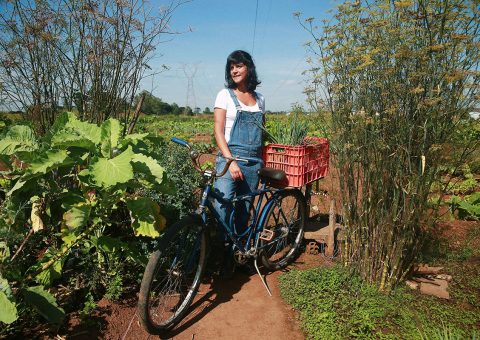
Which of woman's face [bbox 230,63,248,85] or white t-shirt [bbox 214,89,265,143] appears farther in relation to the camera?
woman's face [bbox 230,63,248,85]

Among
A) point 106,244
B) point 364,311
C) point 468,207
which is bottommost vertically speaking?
point 364,311

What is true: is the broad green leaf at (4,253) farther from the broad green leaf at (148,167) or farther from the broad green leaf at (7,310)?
the broad green leaf at (148,167)

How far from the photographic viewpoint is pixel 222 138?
3.25m

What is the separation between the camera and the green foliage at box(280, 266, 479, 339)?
2.77m

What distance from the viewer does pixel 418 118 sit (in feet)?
8.87

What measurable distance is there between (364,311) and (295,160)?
4.80 ft

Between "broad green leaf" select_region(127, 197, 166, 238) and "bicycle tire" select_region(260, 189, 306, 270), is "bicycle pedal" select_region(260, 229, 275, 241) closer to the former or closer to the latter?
"bicycle tire" select_region(260, 189, 306, 270)

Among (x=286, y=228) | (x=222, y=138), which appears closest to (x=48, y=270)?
(x=222, y=138)

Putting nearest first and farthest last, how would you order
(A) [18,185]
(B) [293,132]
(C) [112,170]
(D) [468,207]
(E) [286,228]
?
(C) [112,170]
(A) [18,185]
(B) [293,132]
(E) [286,228]
(D) [468,207]

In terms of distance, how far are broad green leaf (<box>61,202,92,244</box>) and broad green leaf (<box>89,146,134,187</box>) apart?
285mm

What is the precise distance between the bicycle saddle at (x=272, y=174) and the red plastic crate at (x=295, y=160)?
6.6 inches

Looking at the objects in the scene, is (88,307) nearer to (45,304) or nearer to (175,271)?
(45,304)

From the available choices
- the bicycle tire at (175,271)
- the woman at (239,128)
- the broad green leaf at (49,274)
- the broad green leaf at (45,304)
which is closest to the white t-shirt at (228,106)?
the woman at (239,128)

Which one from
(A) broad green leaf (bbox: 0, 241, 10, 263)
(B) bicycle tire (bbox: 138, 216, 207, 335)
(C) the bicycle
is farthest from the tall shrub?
(A) broad green leaf (bbox: 0, 241, 10, 263)
